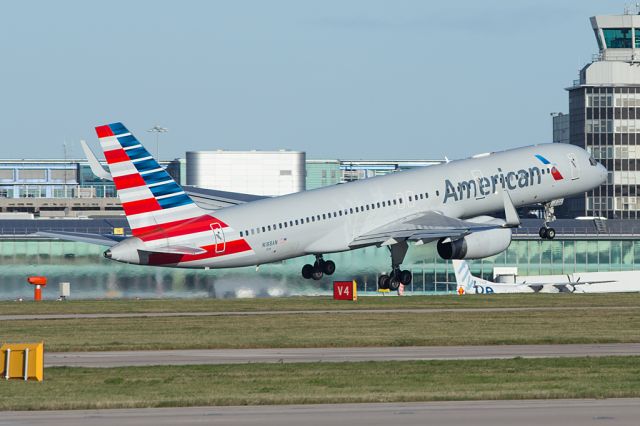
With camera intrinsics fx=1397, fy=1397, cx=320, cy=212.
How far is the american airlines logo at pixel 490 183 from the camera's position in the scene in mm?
75000

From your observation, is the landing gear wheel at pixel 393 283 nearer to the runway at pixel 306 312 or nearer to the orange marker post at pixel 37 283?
the runway at pixel 306 312

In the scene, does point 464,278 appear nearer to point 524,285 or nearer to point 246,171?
point 524,285

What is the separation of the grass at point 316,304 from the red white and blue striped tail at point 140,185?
25.4 feet

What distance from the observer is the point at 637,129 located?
185 meters

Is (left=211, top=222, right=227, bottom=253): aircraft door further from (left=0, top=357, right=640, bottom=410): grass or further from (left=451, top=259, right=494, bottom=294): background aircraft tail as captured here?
(left=451, top=259, right=494, bottom=294): background aircraft tail

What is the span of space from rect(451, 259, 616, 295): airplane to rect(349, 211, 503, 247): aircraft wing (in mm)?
28922

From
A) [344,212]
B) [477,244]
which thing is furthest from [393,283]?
[344,212]

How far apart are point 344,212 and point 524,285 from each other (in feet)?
130

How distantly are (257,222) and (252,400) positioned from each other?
117ft

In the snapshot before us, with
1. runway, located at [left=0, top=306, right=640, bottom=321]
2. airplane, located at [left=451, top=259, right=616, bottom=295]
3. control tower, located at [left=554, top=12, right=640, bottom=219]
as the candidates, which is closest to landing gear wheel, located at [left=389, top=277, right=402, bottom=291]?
runway, located at [left=0, top=306, right=640, bottom=321]

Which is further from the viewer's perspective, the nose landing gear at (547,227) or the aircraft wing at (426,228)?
the nose landing gear at (547,227)

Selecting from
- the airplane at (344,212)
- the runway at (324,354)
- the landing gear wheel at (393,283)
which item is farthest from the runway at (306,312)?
the runway at (324,354)

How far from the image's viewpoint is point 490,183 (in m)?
75.5

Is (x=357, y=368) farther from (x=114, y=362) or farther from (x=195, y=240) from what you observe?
(x=195, y=240)
